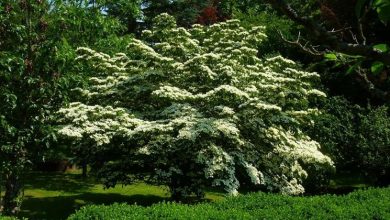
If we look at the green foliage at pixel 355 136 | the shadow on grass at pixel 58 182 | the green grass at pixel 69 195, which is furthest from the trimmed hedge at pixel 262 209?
the shadow on grass at pixel 58 182

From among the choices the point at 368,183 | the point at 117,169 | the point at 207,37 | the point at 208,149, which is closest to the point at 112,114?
the point at 117,169

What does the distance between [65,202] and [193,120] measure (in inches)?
258

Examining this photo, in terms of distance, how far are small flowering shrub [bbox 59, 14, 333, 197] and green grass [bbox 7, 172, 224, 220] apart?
67.0 inches

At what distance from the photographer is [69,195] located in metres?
18.6

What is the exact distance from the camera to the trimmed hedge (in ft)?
26.9

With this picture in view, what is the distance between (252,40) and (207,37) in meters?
1.90

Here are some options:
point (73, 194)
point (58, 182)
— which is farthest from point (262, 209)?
point (58, 182)

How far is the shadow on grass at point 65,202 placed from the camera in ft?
50.1

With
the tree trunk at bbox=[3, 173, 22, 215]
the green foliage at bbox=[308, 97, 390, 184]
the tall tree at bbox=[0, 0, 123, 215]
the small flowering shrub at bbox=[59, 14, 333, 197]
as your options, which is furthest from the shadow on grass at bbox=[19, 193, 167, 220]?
the green foliage at bbox=[308, 97, 390, 184]

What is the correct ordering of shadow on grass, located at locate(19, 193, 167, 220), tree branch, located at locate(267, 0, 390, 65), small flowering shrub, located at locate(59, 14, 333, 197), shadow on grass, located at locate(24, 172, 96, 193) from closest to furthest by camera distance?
tree branch, located at locate(267, 0, 390, 65), small flowering shrub, located at locate(59, 14, 333, 197), shadow on grass, located at locate(19, 193, 167, 220), shadow on grass, located at locate(24, 172, 96, 193)

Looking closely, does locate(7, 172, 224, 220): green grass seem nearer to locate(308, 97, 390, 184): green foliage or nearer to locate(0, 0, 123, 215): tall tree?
locate(0, 0, 123, 215): tall tree

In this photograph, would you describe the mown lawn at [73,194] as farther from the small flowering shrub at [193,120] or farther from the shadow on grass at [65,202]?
the small flowering shrub at [193,120]

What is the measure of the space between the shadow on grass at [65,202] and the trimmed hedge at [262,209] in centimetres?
658

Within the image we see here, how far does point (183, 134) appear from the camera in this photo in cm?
1249
